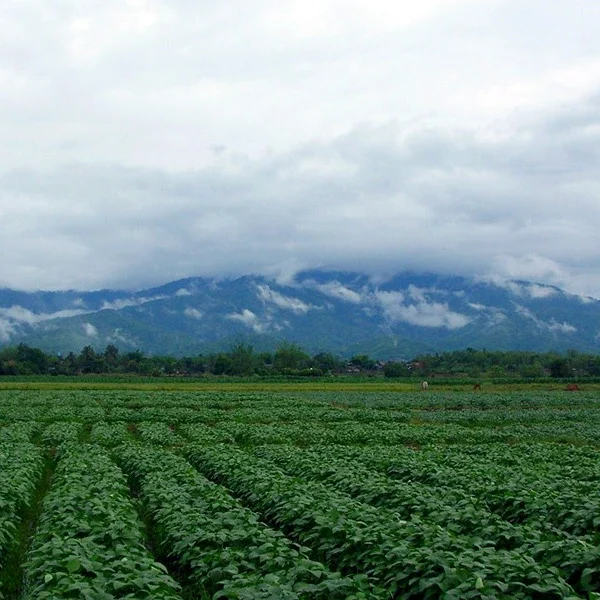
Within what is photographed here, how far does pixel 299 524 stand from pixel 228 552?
8.63ft

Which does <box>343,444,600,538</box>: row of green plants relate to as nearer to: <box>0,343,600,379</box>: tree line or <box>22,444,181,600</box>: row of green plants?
<box>22,444,181,600</box>: row of green plants

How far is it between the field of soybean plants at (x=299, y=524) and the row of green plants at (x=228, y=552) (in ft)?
0.09

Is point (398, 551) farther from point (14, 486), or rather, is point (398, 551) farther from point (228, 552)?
point (14, 486)

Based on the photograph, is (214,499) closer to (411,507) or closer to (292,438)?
(411,507)

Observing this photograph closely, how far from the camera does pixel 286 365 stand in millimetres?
154000

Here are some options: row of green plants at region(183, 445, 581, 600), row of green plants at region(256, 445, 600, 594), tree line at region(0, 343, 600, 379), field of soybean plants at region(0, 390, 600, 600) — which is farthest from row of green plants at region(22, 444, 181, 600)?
tree line at region(0, 343, 600, 379)

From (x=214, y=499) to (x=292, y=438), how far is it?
1644cm

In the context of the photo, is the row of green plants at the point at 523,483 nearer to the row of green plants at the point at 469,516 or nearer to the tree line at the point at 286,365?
the row of green plants at the point at 469,516

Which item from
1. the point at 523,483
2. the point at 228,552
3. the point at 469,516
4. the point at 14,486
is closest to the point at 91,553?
the point at 228,552

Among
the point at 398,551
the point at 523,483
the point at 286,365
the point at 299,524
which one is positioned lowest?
the point at 286,365

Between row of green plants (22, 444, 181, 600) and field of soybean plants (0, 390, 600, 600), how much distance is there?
0.03 meters

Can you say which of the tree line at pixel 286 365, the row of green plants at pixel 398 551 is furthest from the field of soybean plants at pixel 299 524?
the tree line at pixel 286 365

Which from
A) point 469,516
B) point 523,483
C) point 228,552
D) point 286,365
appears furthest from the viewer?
point 286,365

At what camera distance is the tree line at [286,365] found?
125375 mm
